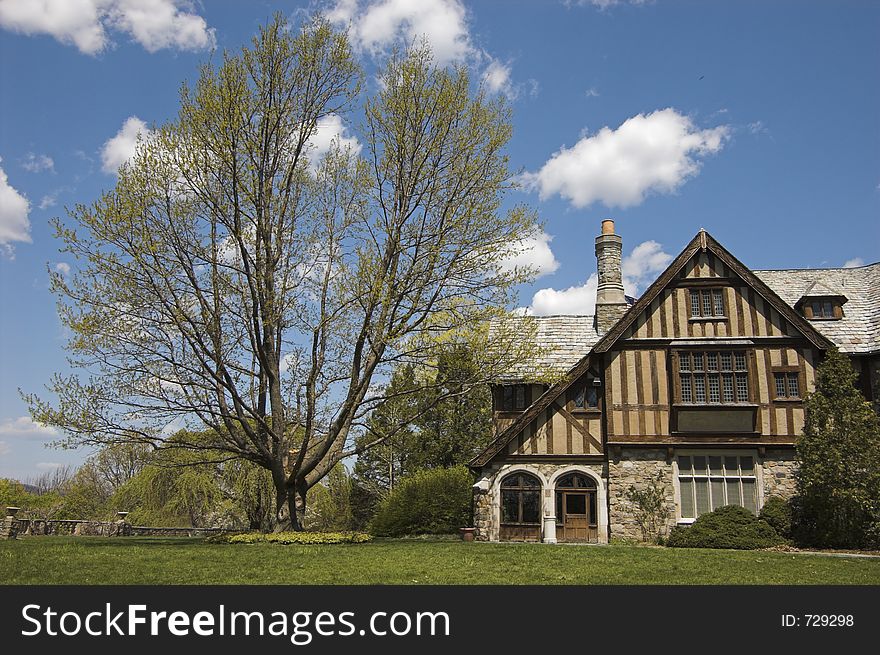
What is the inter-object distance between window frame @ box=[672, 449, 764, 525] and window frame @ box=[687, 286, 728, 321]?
426 cm

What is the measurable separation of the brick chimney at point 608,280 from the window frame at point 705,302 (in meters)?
4.52

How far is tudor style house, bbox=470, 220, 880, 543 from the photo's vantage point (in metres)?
21.9

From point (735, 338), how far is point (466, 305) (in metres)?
9.23

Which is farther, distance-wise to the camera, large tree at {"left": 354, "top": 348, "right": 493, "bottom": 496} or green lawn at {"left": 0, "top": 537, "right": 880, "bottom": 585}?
large tree at {"left": 354, "top": 348, "right": 493, "bottom": 496}

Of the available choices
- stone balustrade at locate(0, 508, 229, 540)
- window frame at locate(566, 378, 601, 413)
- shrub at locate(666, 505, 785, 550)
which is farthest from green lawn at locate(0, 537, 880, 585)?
stone balustrade at locate(0, 508, 229, 540)

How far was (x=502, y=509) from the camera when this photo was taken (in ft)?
75.4

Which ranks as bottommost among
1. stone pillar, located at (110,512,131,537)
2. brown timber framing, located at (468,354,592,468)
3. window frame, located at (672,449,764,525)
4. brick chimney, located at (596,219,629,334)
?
stone pillar, located at (110,512,131,537)

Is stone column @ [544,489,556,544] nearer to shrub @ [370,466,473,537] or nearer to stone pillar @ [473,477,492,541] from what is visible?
stone pillar @ [473,477,492,541]

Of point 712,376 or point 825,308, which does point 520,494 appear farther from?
point 825,308

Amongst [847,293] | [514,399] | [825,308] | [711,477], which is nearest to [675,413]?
[711,477]

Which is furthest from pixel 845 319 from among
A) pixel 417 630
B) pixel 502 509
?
pixel 417 630

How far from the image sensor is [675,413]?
2217 centimetres

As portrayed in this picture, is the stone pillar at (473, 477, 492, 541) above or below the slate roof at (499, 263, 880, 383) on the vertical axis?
below

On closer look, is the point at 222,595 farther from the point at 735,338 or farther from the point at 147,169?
the point at 735,338
